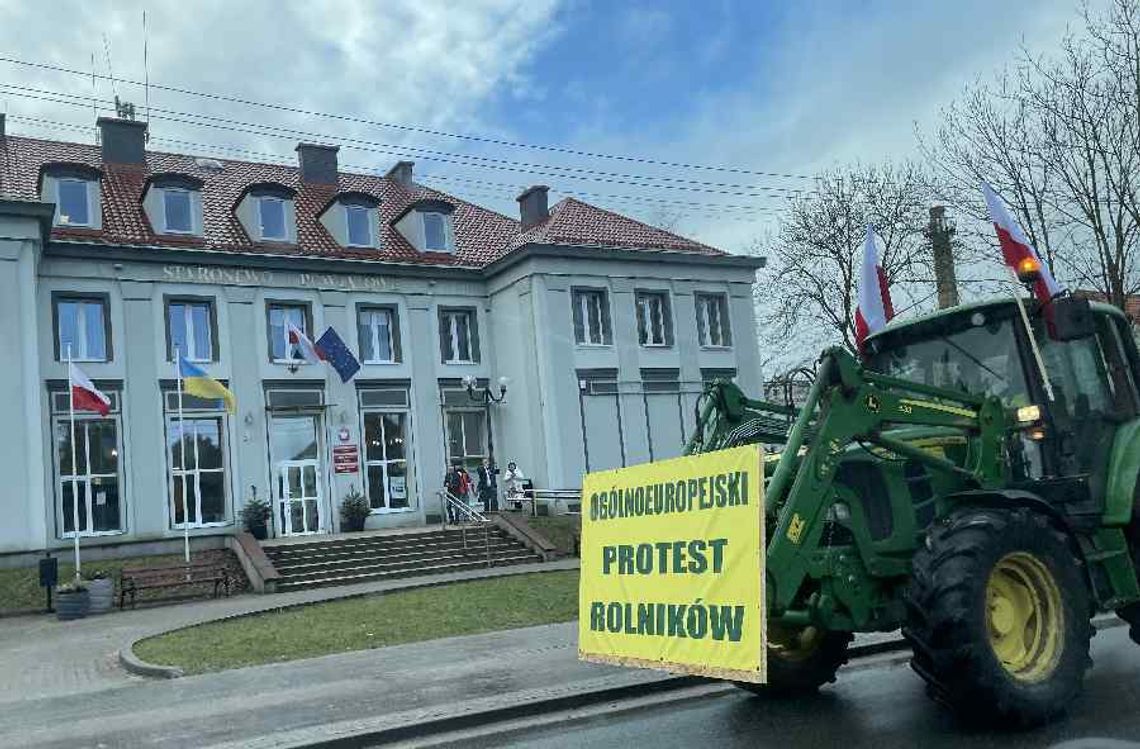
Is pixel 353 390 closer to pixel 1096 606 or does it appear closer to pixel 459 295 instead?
pixel 459 295

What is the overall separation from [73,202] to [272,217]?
5.47 meters

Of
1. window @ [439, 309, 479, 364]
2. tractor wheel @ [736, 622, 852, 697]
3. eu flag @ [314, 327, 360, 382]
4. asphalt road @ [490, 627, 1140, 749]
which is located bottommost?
asphalt road @ [490, 627, 1140, 749]

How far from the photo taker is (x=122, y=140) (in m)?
33.1

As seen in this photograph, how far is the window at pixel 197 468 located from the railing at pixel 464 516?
6015 mm

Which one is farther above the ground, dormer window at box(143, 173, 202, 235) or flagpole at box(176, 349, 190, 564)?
dormer window at box(143, 173, 202, 235)

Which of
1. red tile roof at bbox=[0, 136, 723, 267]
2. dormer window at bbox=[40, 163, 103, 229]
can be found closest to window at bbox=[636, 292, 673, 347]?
red tile roof at bbox=[0, 136, 723, 267]

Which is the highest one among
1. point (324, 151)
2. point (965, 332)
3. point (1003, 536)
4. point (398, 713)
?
point (324, 151)

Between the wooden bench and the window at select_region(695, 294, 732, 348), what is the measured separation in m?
18.1

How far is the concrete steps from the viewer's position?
77.7ft

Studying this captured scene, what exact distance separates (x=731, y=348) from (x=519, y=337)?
766 cm

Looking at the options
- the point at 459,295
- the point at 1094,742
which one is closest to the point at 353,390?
the point at 459,295

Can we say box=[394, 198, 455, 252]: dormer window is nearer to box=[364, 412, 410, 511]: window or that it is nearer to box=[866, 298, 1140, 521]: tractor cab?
box=[364, 412, 410, 511]: window

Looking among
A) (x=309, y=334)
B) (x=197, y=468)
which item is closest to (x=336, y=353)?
(x=309, y=334)

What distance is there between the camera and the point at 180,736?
27.2 ft
